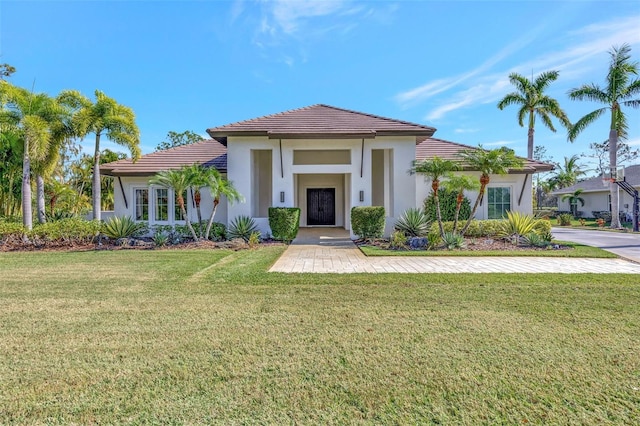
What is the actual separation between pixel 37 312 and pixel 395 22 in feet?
46.6

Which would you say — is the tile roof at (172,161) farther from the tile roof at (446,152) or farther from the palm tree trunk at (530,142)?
the palm tree trunk at (530,142)

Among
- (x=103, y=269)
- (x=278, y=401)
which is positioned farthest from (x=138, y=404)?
(x=103, y=269)

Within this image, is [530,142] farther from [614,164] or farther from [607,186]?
[607,186]

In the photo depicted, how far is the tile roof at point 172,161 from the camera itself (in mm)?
15859

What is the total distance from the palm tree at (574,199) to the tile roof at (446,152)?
78.7 feet

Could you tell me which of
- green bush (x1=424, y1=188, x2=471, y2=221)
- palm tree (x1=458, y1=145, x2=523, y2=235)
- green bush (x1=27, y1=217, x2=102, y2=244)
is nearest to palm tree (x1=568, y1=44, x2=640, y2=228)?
green bush (x1=424, y1=188, x2=471, y2=221)

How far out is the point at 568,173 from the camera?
48.8 meters

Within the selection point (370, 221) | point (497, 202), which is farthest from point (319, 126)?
point (497, 202)

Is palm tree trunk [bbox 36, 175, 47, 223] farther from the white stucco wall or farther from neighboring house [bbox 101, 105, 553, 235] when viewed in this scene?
the white stucco wall

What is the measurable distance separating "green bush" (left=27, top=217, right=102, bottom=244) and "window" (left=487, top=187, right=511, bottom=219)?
18301 millimetres

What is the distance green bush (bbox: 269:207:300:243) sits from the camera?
13664 mm

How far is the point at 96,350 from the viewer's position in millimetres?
3740

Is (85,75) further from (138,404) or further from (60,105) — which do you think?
(138,404)

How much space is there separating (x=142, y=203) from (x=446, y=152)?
1642 centimetres
